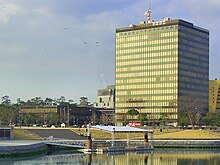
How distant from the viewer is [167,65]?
19688 cm

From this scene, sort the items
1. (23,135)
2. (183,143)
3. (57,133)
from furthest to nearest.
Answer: (57,133), (23,135), (183,143)

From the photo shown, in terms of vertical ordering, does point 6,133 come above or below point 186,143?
above

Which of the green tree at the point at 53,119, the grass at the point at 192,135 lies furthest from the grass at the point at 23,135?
the green tree at the point at 53,119

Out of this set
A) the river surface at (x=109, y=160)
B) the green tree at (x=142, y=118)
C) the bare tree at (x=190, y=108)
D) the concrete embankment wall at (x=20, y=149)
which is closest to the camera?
the river surface at (x=109, y=160)

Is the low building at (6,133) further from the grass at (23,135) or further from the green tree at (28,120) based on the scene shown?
the green tree at (28,120)

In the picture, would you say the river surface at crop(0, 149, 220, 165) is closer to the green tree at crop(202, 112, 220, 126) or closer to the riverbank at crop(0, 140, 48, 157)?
the riverbank at crop(0, 140, 48, 157)

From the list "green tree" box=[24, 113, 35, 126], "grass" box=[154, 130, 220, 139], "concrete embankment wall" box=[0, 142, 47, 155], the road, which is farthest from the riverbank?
"green tree" box=[24, 113, 35, 126]

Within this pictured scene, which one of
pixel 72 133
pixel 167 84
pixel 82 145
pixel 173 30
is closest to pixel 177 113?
pixel 167 84

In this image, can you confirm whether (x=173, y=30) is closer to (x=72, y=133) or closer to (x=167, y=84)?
(x=167, y=84)

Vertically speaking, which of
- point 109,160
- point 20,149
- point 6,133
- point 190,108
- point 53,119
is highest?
point 190,108

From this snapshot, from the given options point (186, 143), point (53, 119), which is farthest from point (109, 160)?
point (53, 119)

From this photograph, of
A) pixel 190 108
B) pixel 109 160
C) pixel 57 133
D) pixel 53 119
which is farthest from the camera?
pixel 53 119

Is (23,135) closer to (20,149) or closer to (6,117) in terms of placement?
(20,149)

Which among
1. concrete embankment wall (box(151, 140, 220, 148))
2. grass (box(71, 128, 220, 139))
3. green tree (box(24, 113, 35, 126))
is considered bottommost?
concrete embankment wall (box(151, 140, 220, 148))
